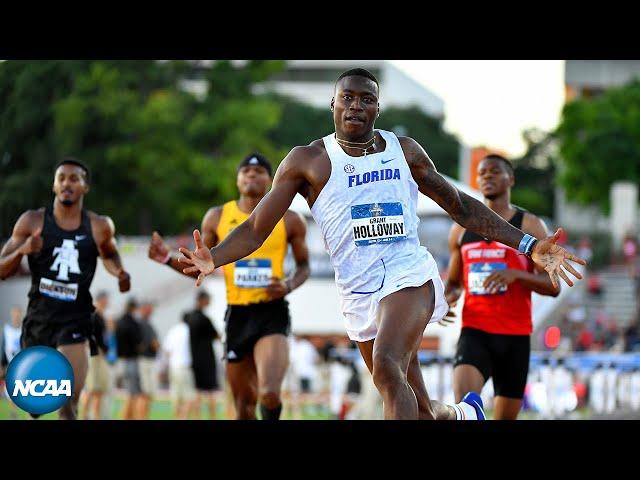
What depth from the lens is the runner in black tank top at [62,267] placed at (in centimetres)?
1009

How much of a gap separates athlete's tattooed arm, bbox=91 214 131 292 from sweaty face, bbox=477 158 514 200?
123 inches

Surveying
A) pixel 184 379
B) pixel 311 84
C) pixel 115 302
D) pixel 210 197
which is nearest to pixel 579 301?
pixel 115 302

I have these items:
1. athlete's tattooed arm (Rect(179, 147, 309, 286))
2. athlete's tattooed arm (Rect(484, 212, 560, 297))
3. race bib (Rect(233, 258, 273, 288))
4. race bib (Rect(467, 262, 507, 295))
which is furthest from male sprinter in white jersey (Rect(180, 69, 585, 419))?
race bib (Rect(233, 258, 273, 288))

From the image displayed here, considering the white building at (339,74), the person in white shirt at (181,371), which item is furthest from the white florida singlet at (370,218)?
the white building at (339,74)

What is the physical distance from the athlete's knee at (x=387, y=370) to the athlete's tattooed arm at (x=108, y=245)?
359 cm

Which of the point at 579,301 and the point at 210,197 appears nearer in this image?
the point at 579,301

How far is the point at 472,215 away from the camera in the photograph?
803 centimetres

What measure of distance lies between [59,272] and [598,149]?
52152mm

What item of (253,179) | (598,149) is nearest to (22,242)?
(253,179)

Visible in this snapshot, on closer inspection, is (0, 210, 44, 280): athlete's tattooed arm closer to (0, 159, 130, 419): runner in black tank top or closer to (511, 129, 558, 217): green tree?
(0, 159, 130, 419): runner in black tank top

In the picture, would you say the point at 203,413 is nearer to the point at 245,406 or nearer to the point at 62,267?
the point at 245,406
